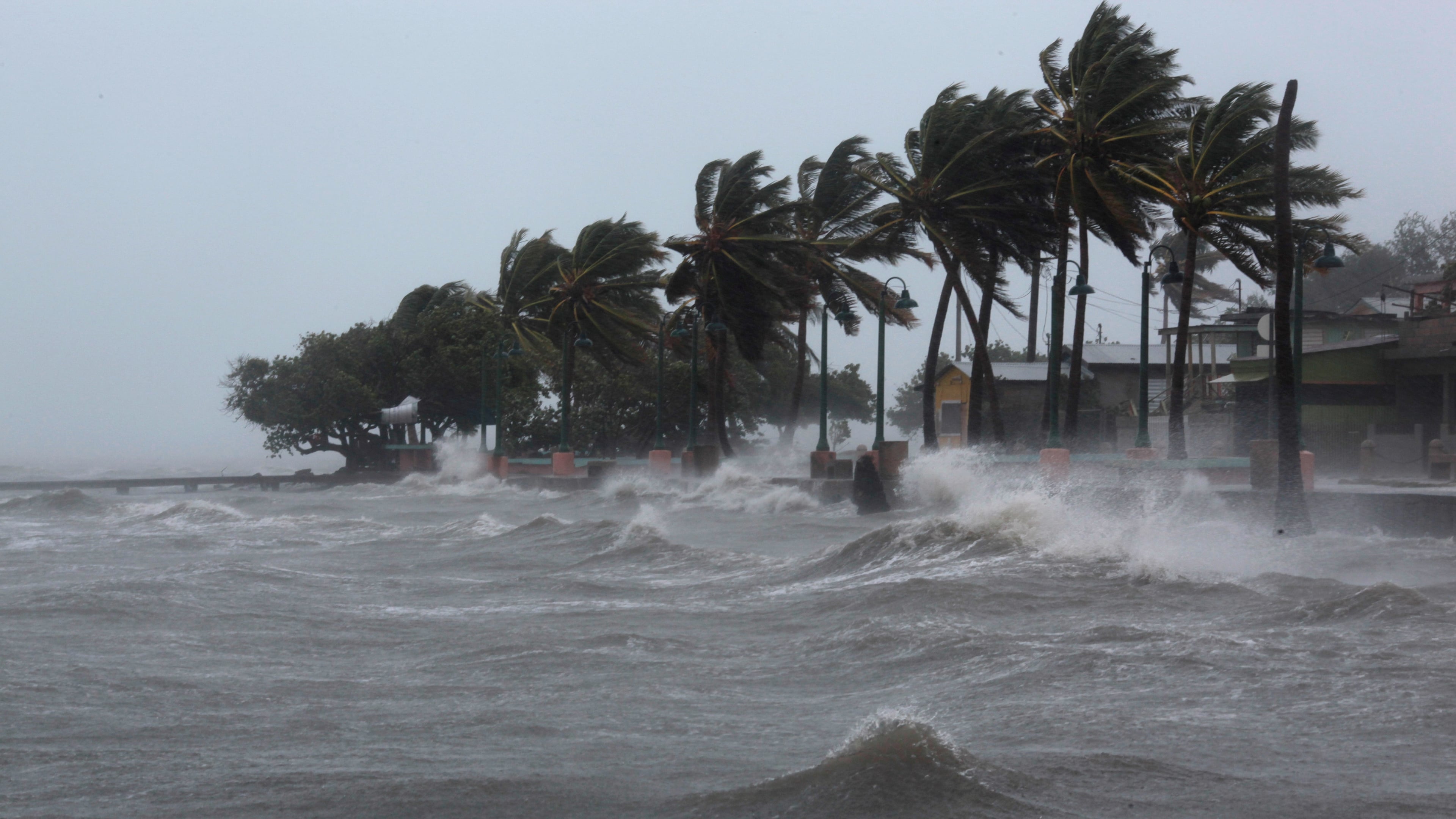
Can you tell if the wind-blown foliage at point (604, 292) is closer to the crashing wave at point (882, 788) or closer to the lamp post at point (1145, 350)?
the lamp post at point (1145, 350)

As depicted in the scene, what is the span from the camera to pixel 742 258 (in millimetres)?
33781

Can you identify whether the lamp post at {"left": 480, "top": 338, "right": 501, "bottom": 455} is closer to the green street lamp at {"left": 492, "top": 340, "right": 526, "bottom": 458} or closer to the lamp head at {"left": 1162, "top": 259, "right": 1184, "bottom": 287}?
the green street lamp at {"left": 492, "top": 340, "right": 526, "bottom": 458}

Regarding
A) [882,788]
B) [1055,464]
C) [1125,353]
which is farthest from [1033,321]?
[882,788]

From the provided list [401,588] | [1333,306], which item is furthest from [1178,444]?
[1333,306]

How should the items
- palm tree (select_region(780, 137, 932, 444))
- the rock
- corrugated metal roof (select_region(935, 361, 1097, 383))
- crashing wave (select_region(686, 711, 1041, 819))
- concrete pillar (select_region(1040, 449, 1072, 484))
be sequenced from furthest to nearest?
corrugated metal roof (select_region(935, 361, 1097, 383)) → palm tree (select_region(780, 137, 932, 444)) → the rock → concrete pillar (select_region(1040, 449, 1072, 484)) → crashing wave (select_region(686, 711, 1041, 819))

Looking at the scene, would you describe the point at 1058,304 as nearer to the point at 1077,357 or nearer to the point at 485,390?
the point at 1077,357

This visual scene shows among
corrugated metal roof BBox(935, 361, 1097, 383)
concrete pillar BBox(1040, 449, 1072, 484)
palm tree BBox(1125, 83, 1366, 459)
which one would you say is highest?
palm tree BBox(1125, 83, 1366, 459)

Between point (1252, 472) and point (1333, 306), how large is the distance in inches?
2501

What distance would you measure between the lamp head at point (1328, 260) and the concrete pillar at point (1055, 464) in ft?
20.3

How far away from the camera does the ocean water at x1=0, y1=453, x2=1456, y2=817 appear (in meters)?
4.89

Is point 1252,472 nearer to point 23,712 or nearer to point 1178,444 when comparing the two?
point 1178,444

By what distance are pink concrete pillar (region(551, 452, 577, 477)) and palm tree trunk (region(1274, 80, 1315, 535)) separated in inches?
963

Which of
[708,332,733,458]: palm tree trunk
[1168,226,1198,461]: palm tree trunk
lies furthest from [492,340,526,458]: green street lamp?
[1168,226,1198,461]: palm tree trunk

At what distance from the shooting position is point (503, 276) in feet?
158
